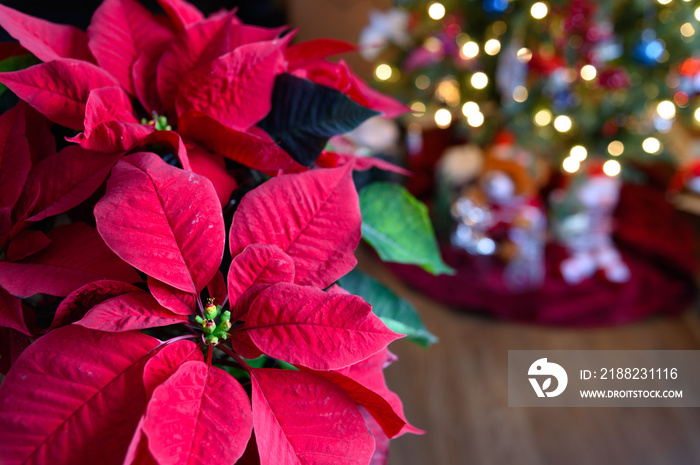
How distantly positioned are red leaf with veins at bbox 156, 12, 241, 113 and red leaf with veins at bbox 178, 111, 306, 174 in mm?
39

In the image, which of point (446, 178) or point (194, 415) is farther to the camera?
point (446, 178)

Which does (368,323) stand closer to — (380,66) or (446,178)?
(446,178)

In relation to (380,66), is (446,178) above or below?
below

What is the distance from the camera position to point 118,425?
20 centimetres

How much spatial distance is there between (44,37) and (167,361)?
0.67 feet

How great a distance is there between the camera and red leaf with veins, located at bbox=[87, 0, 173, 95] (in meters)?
0.30

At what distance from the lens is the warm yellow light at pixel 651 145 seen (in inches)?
62.0

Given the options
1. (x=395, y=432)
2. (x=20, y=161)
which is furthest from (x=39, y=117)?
(x=395, y=432)

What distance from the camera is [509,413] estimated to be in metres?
1.45

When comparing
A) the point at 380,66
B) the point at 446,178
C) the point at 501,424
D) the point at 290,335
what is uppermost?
the point at 290,335

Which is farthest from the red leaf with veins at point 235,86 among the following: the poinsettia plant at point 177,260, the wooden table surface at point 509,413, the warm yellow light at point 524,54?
the warm yellow light at point 524,54

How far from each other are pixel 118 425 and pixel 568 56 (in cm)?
165

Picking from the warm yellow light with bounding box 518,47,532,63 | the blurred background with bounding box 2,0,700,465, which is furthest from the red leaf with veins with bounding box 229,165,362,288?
the warm yellow light with bounding box 518,47,532,63

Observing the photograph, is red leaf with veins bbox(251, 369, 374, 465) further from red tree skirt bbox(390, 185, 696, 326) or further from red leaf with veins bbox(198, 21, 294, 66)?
red tree skirt bbox(390, 185, 696, 326)
